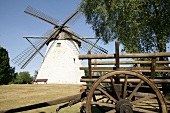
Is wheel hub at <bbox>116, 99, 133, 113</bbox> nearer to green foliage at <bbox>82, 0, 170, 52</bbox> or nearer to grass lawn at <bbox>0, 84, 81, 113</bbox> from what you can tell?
grass lawn at <bbox>0, 84, 81, 113</bbox>

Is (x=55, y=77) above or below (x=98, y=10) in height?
below

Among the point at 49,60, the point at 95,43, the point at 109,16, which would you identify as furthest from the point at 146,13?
the point at 49,60

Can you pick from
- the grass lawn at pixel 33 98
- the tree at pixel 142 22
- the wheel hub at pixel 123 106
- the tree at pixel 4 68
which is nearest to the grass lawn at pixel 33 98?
the grass lawn at pixel 33 98

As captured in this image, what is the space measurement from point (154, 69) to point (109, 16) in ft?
40.9

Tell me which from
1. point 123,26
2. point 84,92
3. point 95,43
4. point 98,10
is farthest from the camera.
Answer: point 95,43

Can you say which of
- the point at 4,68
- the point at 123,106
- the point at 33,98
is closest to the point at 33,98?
the point at 33,98

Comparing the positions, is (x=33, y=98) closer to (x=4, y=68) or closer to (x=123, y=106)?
(x=123, y=106)

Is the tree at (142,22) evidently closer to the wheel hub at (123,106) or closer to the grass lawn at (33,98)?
the grass lawn at (33,98)

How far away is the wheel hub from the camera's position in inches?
165

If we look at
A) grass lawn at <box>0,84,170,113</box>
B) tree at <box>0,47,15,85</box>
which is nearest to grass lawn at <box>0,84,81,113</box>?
grass lawn at <box>0,84,170,113</box>

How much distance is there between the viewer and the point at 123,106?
4242 mm

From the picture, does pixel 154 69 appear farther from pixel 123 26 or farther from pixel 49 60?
pixel 49 60

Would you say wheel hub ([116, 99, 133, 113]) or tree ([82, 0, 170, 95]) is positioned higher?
tree ([82, 0, 170, 95])

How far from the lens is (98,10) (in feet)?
52.1
